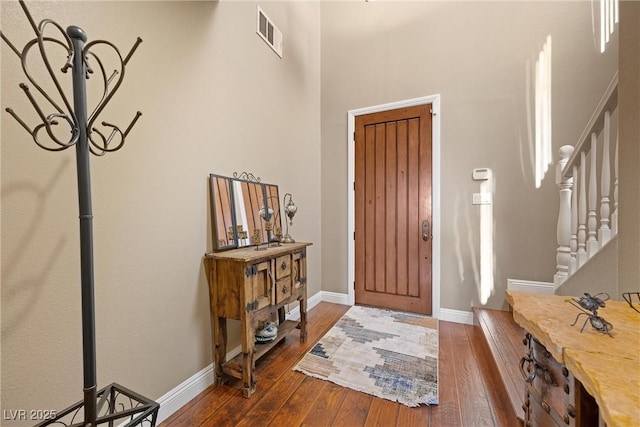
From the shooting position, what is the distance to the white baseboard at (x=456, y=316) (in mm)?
2812

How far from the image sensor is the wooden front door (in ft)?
9.93

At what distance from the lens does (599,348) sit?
63 cm

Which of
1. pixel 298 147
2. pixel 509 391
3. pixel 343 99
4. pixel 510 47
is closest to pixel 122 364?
pixel 509 391

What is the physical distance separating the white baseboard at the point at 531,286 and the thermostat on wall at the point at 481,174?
3.51 feet

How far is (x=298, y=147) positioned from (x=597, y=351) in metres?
2.81

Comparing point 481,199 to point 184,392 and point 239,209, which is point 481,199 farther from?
point 184,392

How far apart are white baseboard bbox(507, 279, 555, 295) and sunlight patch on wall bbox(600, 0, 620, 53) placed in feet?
7.19

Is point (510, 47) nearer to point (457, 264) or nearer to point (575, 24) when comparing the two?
point (575, 24)

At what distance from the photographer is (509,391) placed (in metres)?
1.56

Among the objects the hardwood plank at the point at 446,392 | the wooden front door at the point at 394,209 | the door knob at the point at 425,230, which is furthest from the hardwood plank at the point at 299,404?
the door knob at the point at 425,230

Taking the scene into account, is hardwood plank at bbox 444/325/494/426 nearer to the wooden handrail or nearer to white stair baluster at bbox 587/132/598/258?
white stair baluster at bbox 587/132/598/258

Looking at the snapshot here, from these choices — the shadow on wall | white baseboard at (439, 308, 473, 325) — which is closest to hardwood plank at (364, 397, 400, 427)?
white baseboard at (439, 308, 473, 325)

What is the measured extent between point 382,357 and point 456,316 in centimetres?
121

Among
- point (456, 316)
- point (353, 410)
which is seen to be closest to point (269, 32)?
point (353, 410)
